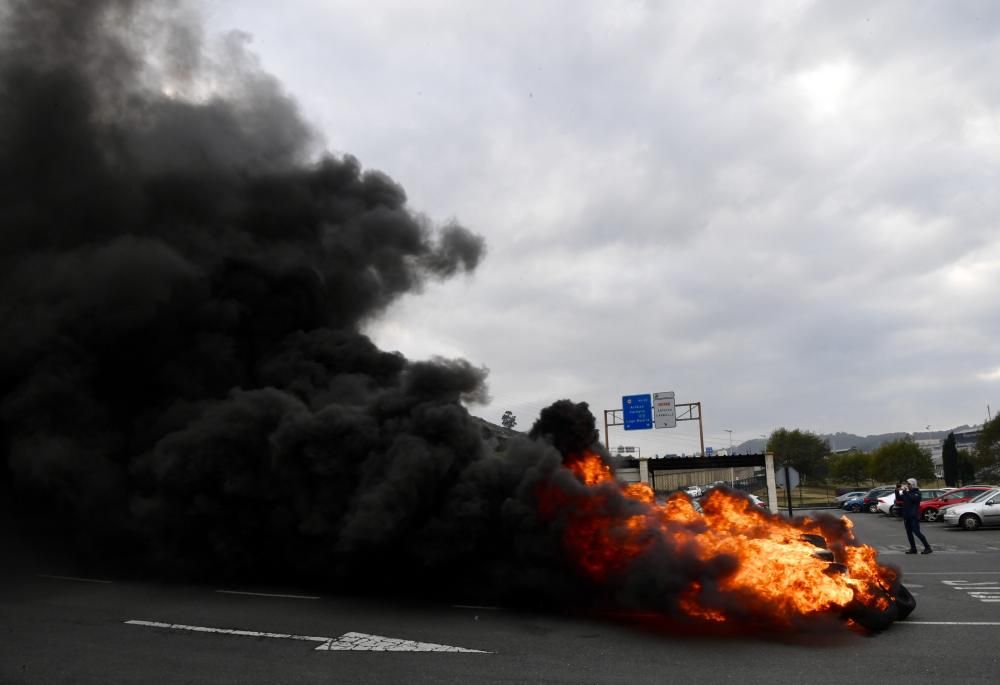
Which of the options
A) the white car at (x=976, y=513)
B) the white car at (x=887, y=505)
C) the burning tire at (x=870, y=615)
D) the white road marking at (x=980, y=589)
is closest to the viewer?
the burning tire at (x=870, y=615)

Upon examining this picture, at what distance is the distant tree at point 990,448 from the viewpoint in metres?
45.8

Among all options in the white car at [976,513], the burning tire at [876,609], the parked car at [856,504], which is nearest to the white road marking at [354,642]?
the burning tire at [876,609]

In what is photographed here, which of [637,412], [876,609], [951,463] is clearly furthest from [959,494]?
[951,463]

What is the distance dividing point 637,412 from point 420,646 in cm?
2904

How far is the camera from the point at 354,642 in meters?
8.26

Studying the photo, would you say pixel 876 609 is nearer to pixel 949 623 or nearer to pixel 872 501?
pixel 949 623

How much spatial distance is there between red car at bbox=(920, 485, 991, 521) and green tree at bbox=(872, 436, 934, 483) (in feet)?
95.5

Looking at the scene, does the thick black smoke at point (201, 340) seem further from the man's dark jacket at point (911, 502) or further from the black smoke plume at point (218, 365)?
the man's dark jacket at point (911, 502)

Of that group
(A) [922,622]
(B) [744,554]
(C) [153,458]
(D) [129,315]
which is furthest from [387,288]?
(A) [922,622]

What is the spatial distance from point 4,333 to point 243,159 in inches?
272

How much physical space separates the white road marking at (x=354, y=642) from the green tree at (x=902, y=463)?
191 ft

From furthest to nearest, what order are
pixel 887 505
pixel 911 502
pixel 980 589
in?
pixel 887 505 < pixel 911 502 < pixel 980 589

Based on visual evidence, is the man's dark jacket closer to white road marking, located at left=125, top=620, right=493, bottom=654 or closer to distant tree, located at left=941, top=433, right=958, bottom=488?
white road marking, located at left=125, top=620, right=493, bottom=654

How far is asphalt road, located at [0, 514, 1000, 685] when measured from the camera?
6.80 metres
